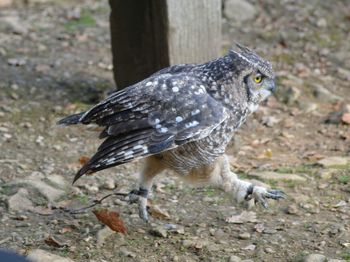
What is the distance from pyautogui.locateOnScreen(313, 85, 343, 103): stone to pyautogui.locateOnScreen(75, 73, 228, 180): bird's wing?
248 centimetres

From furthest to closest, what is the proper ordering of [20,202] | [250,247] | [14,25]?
[14,25]
[20,202]
[250,247]

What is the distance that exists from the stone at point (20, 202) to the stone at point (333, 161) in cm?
203

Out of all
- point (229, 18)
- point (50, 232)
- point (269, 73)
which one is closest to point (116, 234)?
point (50, 232)

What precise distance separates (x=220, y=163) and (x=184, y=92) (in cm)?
61

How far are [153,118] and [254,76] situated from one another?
2.20 ft

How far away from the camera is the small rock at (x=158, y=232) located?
178 inches

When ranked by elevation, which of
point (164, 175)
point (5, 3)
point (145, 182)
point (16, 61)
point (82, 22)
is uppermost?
point (5, 3)

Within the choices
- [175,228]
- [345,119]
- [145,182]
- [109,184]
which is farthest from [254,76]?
[345,119]

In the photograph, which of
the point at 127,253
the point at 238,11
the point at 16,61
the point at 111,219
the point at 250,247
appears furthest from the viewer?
the point at 238,11

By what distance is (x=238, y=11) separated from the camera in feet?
26.8

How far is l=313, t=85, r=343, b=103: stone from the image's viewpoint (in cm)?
659

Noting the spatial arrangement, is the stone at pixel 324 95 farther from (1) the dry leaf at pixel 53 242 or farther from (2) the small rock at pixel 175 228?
(1) the dry leaf at pixel 53 242

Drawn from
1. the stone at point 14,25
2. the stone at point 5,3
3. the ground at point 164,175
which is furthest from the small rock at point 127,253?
the stone at point 5,3

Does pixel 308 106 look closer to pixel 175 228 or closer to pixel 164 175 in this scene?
pixel 164 175
